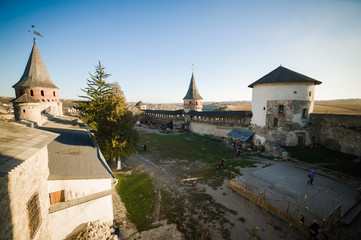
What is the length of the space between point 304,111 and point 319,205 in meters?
15.9

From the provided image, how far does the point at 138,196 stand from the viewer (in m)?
12.4

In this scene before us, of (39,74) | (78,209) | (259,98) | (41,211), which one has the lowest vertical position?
(78,209)

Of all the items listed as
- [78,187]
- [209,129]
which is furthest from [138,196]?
[209,129]

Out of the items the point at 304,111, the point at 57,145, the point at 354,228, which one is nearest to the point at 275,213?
the point at 354,228

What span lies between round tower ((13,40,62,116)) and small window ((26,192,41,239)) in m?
23.6

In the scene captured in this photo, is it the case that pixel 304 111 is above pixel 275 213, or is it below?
above

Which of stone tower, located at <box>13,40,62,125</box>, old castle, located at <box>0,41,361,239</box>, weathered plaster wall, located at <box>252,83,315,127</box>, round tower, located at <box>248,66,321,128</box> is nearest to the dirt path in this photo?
old castle, located at <box>0,41,361,239</box>

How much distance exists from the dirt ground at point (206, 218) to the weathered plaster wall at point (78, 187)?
9.70 feet

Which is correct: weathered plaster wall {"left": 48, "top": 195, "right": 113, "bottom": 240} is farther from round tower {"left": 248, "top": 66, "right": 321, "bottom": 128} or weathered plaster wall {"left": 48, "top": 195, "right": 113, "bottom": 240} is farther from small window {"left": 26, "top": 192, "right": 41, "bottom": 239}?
round tower {"left": 248, "top": 66, "right": 321, "bottom": 128}

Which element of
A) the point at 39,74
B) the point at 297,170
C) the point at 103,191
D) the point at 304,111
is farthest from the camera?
the point at 39,74

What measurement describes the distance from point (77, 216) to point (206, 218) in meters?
7.58

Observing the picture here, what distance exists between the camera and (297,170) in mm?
15391

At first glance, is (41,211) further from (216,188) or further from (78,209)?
(216,188)

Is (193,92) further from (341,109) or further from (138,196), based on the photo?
(341,109)
